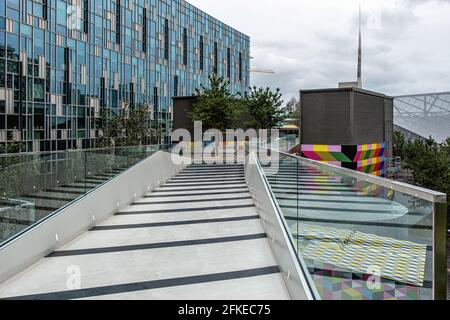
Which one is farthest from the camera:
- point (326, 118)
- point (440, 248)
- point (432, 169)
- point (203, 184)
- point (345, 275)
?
point (432, 169)

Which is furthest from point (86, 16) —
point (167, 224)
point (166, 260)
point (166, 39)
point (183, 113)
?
point (166, 260)

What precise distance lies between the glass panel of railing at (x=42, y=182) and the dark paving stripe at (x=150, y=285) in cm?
110

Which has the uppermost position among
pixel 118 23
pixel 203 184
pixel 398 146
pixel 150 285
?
pixel 118 23

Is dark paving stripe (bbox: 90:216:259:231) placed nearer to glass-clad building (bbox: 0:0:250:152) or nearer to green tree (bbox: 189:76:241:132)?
green tree (bbox: 189:76:241:132)

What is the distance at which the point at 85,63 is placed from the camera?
39250 mm

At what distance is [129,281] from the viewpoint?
4.70 m

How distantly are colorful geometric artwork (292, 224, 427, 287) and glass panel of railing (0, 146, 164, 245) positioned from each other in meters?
3.86

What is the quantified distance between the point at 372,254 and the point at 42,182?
17.5ft

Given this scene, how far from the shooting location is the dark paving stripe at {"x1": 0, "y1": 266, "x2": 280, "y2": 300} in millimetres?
4277

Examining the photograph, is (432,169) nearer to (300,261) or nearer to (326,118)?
(326,118)

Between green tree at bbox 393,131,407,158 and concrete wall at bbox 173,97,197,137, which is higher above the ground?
concrete wall at bbox 173,97,197,137

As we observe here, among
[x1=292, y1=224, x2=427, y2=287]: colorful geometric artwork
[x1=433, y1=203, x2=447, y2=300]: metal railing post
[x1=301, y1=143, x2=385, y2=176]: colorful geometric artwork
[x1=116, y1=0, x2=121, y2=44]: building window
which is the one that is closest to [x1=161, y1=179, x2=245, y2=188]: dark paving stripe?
[x1=301, y1=143, x2=385, y2=176]: colorful geometric artwork
